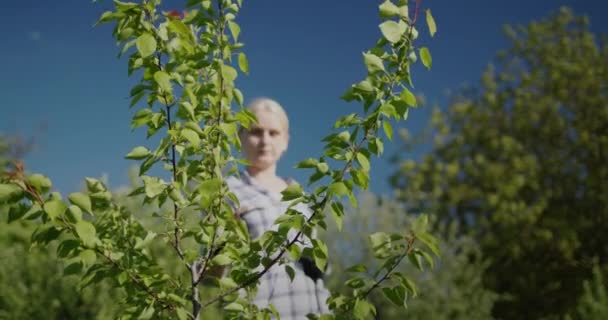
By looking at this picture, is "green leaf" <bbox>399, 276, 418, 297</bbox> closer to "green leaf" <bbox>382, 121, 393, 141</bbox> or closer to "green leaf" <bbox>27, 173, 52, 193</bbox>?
"green leaf" <bbox>382, 121, 393, 141</bbox>

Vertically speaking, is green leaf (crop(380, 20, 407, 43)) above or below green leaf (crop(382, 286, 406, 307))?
above

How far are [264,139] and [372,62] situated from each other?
7.32 feet

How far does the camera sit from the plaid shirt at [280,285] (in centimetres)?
364

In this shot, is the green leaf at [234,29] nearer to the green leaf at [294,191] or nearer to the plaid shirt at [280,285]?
the green leaf at [294,191]

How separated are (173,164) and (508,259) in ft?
62.9

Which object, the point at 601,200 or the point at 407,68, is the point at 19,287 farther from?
the point at 601,200

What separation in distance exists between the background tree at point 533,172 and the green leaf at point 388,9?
17.6 metres

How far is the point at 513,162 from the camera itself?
63.3ft

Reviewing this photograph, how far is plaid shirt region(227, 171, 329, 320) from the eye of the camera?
3.64 metres

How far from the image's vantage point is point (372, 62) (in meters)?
1.92

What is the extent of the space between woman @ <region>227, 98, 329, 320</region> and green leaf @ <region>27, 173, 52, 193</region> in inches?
66.5

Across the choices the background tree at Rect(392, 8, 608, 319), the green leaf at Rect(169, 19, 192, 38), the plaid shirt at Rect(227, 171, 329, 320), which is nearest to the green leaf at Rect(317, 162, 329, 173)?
the green leaf at Rect(169, 19, 192, 38)

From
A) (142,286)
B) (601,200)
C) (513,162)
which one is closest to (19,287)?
(142,286)

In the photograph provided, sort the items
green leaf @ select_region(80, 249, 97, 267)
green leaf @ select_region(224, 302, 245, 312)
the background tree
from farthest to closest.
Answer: the background tree, green leaf @ select_region(224, 302, 245, 312), green leaf @ select_region(80, 249, 97, 267)
